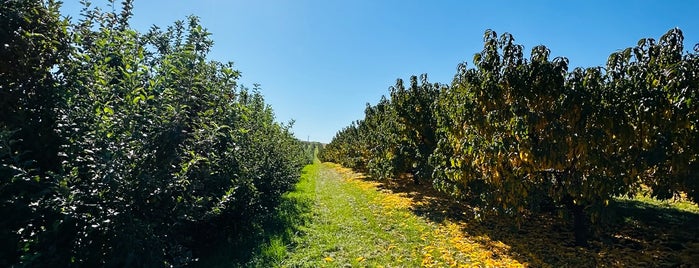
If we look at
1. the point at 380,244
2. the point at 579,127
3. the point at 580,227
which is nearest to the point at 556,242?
the point at 580,227

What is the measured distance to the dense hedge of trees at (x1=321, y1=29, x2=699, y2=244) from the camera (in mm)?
6293

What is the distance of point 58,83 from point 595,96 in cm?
949

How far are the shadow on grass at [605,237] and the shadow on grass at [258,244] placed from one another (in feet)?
16.6

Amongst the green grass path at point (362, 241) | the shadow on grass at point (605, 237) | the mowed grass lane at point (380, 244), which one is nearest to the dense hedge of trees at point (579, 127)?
the shadow on grass at point (605, 237)

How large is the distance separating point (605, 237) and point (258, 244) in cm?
934

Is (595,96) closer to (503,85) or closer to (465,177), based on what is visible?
(503,85)

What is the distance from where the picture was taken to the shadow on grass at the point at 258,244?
678 cm

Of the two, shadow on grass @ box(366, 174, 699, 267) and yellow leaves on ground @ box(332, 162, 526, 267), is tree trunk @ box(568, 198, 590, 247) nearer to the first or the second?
shadow on grass @ box(366, 174, 699, 267)

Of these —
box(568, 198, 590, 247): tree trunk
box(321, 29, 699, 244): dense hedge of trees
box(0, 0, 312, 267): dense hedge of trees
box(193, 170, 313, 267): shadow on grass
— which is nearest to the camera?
box(0, 0, 312, 267): dense hedge of trees

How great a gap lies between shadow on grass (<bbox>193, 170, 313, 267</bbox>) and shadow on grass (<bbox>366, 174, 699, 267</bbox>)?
5.05m

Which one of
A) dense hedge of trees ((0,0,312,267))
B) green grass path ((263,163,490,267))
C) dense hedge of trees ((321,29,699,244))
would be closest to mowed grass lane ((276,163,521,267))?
green grass path ((263,163,490,267))

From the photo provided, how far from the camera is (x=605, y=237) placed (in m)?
8.21

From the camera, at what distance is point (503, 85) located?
7637mm

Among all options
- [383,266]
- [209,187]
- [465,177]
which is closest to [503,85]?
[465,177]
